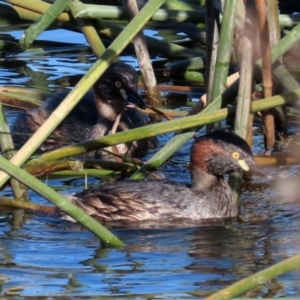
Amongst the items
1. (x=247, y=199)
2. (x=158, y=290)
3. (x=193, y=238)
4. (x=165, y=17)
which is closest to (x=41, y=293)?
(x=158, y=290)

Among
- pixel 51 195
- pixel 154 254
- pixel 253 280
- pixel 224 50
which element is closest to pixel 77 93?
pixel 51 195

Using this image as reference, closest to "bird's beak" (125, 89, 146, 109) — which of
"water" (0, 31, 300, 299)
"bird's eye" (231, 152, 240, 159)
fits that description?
"water" (0, 31, 300, 299)

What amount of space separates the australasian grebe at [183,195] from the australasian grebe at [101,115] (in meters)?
1.75

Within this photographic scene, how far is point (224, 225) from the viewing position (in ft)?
24.2

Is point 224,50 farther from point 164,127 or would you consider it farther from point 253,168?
point 253,168

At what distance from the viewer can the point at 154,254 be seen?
6.50 m

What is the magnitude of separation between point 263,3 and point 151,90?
9.43 ft

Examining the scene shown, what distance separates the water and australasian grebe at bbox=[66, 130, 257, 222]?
194 mm

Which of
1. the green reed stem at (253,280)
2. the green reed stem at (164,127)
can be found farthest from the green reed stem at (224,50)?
the green reed stem at (253,280)

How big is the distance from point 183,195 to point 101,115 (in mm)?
2475

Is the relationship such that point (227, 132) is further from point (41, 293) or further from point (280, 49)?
point (41, 293)

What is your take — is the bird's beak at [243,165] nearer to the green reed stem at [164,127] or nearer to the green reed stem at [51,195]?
the green reed stem at [164,127]

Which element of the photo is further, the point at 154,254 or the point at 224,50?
the point at 224,50

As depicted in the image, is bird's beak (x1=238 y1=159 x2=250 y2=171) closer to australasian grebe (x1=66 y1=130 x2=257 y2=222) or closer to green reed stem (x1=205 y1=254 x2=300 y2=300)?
australasian grebe (x1=66 y1=130 x2=257 y2=222)
